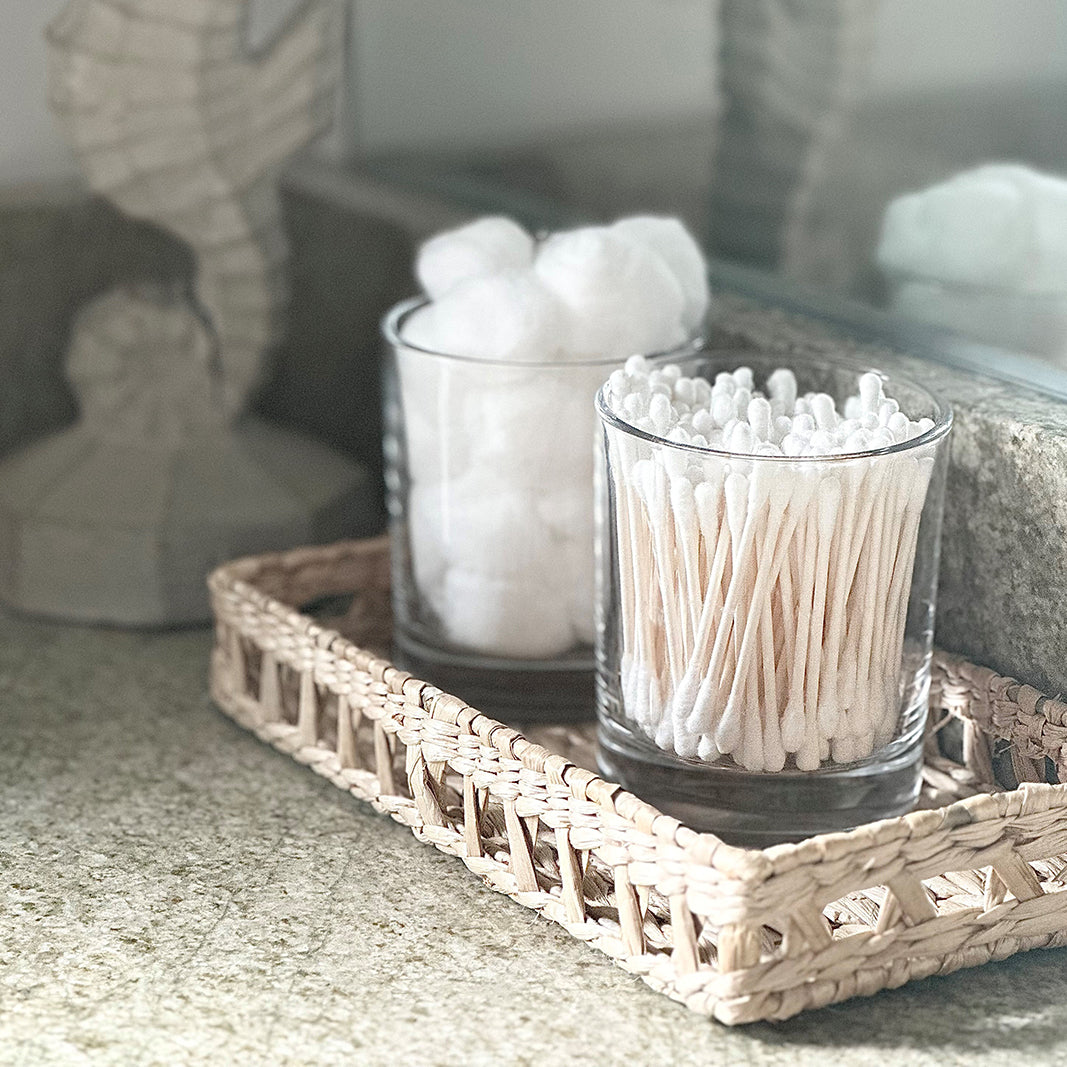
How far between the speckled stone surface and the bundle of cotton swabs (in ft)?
0.16

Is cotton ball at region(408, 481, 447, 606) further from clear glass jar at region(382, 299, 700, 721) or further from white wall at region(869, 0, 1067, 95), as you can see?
white wall at region(869, 0, 1067, 95)

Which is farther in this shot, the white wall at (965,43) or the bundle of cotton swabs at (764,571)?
the white wall at (965,43)

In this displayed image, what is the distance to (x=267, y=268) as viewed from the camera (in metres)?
0.75

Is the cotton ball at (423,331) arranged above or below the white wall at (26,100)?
below

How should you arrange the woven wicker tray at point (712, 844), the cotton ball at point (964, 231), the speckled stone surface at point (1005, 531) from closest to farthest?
the woven wicker tray at point (712, 844) → the speckled stone surface at point (1005, 531) → the cotton ball at point (964, 231)

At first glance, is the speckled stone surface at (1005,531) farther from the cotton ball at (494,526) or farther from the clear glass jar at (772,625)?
the cotton ball at (494,526)

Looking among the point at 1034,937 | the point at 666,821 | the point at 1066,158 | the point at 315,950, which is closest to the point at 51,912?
the point at 315,950

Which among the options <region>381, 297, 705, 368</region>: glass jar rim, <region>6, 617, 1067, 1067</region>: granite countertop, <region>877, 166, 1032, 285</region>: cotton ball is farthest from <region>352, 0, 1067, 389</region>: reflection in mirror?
<region>6, 617, 1067, 1067</region>: granite countertop

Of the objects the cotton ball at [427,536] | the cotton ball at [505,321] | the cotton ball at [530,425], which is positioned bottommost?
the cotton ball at [427,536]

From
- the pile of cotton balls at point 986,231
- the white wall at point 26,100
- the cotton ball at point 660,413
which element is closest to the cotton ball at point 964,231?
the pile of cotton balls at point 986,231

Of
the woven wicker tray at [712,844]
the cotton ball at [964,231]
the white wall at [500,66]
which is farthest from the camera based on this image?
the white wall at [500,66]

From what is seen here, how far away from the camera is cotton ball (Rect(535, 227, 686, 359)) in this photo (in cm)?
56

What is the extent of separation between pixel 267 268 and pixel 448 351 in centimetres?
20

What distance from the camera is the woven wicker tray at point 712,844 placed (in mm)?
425
